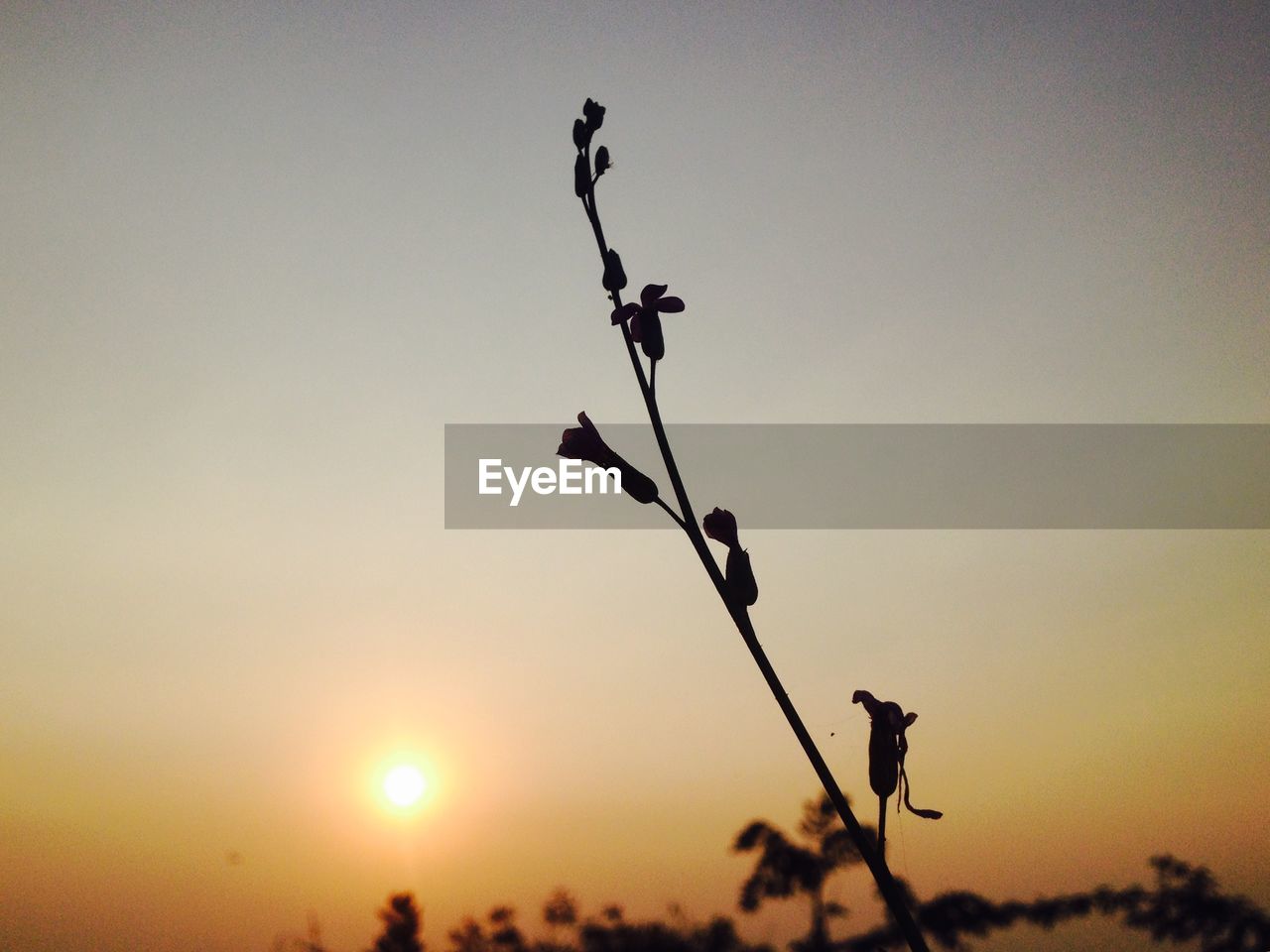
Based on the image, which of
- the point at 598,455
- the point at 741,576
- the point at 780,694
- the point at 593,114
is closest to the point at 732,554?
the point at 741,576

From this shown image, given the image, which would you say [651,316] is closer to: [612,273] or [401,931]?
[612,273]

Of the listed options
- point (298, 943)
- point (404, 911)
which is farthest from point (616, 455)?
point (404, 911)

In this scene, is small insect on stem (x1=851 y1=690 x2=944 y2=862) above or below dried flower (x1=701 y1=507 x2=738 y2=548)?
below

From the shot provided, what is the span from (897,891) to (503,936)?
18114 millimetres

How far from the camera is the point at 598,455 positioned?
5.98 feet

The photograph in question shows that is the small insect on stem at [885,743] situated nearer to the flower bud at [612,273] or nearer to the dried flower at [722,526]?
the dried flower at [722,526]

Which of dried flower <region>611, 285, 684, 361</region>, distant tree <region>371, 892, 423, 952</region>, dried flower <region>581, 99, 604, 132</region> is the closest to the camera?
dried flower <region>611, 285, 684, 361</region>

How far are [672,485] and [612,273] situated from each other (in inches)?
28.5

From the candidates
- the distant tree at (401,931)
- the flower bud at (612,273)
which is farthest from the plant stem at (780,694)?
the distant tree at (401,931)

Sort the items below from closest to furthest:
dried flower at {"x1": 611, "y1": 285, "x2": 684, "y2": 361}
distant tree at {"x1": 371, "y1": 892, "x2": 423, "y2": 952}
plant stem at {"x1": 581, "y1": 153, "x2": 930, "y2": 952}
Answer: plant stem at {"x1": 581, "y1": 153, "x2": 930, "y2": 952}
dried flower at {"x1": 611, "y1": 285, "x2": 684, "y2": 361}
distant tree at {"x1": 371, "y1": 892, "x2": 423, "y2": 952}

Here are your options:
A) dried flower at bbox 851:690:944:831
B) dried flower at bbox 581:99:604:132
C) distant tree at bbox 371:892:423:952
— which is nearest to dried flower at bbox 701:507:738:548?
dried flower at bbox 851:690:944:831

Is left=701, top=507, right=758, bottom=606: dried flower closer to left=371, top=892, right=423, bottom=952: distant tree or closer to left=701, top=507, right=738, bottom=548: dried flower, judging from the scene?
left=701, top=507, right=738, bottom=548: dried flower

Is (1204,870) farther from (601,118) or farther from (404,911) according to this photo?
(404,911)

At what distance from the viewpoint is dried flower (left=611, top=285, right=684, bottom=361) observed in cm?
208
